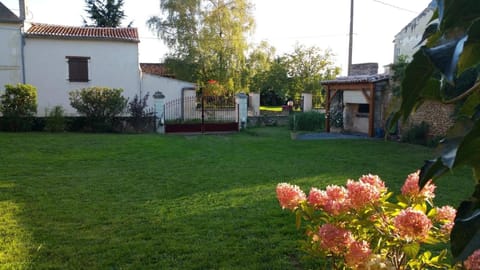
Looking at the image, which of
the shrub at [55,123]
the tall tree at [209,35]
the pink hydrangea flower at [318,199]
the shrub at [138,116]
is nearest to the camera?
the pink hydrangea flower at [318,199]

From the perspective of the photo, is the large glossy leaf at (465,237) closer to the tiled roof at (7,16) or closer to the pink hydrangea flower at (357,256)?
the pink hydrangea flower at (357,256)

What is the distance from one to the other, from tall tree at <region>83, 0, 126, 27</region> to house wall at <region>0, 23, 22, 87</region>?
587 inches

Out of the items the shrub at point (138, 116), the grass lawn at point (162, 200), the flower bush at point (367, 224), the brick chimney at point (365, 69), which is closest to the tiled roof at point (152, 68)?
the shrub at point (138, 116)

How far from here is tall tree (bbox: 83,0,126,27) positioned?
31906mm

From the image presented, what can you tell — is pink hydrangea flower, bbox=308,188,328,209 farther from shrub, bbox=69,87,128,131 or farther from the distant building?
the distant building

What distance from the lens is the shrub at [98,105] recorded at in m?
15.4

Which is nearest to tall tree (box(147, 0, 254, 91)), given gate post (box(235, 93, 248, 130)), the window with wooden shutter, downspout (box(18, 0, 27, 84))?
gate post (box(235, 93, 248, 130))

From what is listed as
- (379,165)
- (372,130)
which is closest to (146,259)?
(379,165)

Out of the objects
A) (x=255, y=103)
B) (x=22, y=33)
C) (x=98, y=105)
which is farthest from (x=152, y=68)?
(x=98, y=105)

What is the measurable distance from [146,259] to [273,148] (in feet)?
27.7

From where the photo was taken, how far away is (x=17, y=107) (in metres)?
14.4

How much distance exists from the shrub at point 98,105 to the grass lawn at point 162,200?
429 cm

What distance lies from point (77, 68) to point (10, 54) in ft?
9.62

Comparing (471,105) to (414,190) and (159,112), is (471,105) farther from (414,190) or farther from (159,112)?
(159,112)
